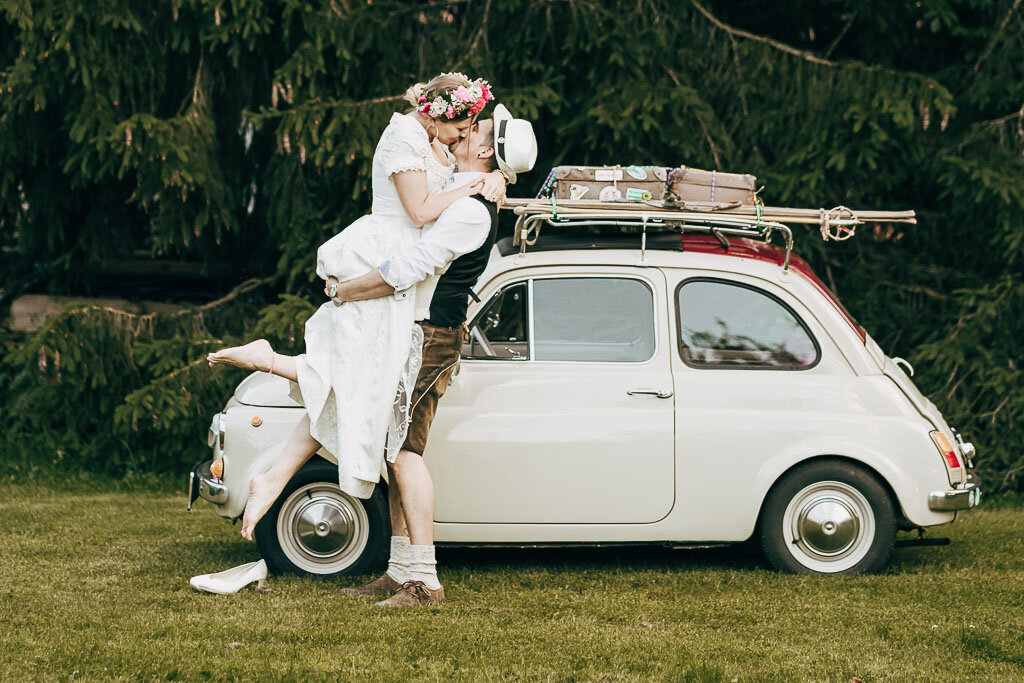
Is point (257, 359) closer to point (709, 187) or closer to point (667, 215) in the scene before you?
point (667, 215)

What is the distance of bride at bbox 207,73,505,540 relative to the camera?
5402mm

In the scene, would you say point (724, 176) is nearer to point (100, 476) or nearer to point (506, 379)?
point (506, 379)

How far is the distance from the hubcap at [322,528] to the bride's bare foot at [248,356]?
79cm

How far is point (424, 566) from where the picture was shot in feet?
18.0

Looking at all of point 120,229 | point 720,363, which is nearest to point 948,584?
point 720,363

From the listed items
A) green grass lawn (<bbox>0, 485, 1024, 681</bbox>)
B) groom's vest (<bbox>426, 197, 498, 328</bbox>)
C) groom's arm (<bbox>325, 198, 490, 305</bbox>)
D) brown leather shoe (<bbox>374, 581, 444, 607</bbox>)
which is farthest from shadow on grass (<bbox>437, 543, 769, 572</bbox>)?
groom's arm (<bbox>325, 198, 490, 305</bbox>)

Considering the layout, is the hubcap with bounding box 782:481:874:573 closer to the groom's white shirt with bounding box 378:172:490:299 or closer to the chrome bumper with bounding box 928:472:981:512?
the chrome bumper with bounding box 928:472:981:512

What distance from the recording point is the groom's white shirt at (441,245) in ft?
17.6

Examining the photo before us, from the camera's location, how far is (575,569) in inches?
253

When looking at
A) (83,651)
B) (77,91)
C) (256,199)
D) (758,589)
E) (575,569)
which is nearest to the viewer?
(83,651)

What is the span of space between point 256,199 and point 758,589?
5.91 m

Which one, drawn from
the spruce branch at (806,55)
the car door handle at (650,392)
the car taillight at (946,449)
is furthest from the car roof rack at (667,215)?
the spruce branch at (806,55)

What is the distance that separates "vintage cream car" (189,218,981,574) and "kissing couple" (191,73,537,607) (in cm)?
42

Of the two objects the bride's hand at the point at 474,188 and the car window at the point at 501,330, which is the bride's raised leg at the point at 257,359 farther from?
the bride's hand at the point at 474,188
